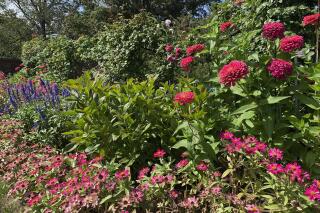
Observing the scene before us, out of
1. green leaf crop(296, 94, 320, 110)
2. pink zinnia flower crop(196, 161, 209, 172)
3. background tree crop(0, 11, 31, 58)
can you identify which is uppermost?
background tree crop(0, 11, 31, 58)

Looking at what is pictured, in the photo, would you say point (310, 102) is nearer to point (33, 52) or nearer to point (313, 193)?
point (313, 193)

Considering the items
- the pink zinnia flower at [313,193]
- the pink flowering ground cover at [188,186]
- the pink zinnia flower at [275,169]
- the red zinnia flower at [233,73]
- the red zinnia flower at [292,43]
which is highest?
the red zinnia flower at [292,43]

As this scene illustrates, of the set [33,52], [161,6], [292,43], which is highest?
[161,6]

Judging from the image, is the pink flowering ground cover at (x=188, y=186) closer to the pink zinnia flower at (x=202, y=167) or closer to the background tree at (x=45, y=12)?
the pink zinnia flower at (x=202, y=167)

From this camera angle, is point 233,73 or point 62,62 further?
point 62,62

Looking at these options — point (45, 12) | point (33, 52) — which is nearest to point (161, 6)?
point (33, 52)

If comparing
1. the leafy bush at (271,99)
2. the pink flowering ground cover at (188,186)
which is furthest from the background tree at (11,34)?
the leafy bush at (271,99)

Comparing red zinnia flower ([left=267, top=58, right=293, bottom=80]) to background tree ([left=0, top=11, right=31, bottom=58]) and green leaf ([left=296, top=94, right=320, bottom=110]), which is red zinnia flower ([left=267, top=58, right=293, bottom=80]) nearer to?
green leaf ([left=296, top=94, right=320, bottom=110])

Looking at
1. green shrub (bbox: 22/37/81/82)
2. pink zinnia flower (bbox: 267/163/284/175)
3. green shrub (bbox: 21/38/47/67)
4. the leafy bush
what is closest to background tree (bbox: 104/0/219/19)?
green shrub (bbox: 21/38/47/67)

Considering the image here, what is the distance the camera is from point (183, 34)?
708 centimetres

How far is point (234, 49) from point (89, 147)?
5.20 ft

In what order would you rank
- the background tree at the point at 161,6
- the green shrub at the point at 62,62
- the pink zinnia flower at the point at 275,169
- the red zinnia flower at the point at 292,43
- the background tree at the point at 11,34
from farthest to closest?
the background tree at the point at 11,34
the background tree at the point at 161,6
the green shrub at the point at 62,62
the red zinnia flower at the point at 292,43
the pink zinnia flower at the point at 275,169

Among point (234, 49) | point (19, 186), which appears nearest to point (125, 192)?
point (19, 186)

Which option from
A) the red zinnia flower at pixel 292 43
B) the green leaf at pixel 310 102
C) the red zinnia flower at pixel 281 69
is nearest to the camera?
the red zinnia flower at pixel 281 69
